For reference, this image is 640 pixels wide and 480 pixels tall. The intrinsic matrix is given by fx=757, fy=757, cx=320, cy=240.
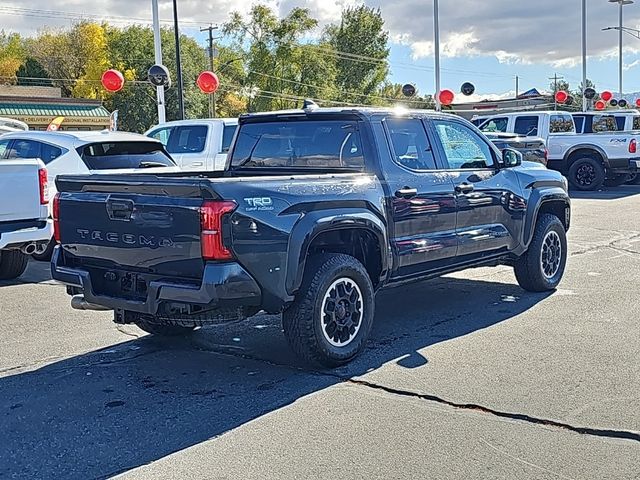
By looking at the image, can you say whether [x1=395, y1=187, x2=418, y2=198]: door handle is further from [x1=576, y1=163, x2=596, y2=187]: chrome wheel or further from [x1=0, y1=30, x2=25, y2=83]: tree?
[x1=0, y1=30, x2=25, y2=83]: tree

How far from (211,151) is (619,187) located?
41.8ft

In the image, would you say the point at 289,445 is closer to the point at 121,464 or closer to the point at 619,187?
the point at 121,464

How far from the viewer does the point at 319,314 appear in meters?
5.30

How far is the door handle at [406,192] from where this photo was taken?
6.05 m

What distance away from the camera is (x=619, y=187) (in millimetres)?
21047

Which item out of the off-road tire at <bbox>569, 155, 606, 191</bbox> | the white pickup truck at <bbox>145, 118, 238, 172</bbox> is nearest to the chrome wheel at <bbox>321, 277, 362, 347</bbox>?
the white pickup truck at <bbox>145, 118, 238, 172</bbox>

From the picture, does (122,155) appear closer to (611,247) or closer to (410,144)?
(410,144)

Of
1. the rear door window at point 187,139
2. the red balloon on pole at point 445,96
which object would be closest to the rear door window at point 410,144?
the rear door window at point 187,139


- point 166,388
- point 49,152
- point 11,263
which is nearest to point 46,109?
point 49,152

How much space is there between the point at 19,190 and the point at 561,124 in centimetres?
1572

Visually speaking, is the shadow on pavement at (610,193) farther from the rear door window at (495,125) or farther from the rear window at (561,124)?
the rear door window at (495,125)

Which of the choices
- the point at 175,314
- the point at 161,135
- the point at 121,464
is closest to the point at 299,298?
the point at 175,314

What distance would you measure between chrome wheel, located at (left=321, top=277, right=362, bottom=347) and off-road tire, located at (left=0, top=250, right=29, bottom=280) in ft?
16.4

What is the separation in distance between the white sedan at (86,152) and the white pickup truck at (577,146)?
40.3ft
